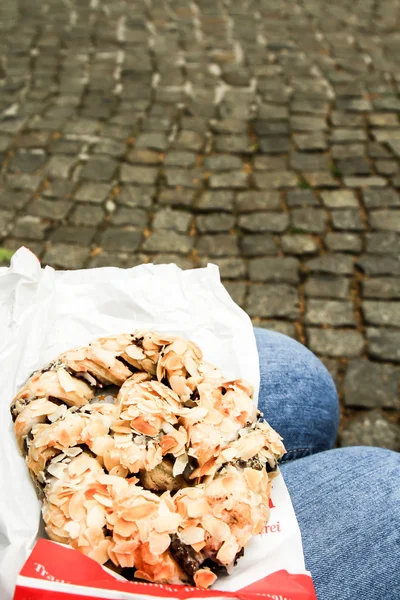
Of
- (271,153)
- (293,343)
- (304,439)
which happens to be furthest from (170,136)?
(304,439)

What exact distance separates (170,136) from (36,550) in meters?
3.66

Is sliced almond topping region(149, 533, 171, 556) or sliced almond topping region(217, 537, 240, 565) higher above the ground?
sliced almond topping region(149, 533, 171, 556)

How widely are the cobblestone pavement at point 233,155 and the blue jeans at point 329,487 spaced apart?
959 millimetres

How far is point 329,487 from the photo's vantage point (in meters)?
1.44

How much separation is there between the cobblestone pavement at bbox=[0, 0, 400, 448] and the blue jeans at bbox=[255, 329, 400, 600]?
0.96 metres

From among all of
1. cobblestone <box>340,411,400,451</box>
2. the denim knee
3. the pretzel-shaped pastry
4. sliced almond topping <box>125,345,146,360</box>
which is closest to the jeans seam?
the denim knee

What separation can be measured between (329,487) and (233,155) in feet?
10.1

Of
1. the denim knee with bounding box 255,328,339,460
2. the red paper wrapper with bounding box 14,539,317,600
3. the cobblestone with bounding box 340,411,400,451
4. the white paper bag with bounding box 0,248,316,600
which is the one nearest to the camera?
the red paper wrapper with bounding box 14,539,317,600

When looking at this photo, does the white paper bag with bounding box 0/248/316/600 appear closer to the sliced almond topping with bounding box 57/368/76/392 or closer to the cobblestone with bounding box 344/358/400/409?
the sliced almond topping with bounding box 57/368/76/392

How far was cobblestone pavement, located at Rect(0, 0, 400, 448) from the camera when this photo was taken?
320cm

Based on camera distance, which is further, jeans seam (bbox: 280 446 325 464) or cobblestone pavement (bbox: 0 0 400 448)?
cobblestone pavement (bbox: 0 0 400 448)

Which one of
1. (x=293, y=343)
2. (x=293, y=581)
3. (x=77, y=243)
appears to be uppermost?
(x=293, y=581)

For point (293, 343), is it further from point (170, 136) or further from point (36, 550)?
point (170, 136)

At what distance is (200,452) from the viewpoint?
3.68ft
